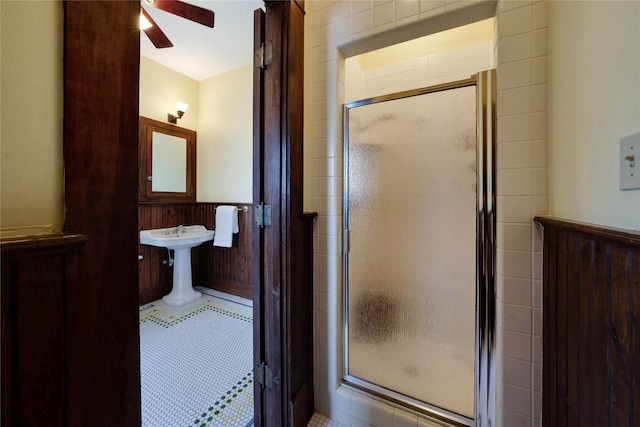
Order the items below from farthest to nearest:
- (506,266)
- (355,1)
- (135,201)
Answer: (355,1), (506,266), (135,201)

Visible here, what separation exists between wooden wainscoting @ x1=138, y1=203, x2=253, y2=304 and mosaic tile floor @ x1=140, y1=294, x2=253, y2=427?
0.78 ft

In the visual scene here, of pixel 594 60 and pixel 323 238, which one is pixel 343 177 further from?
pixel 594 60

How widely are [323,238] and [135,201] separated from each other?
33.3 inches

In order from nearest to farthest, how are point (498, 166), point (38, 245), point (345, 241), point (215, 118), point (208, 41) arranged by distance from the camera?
point (38, 245) → point (498, 166) → point (345, 241) → point (208, 41) → point (215, 118)

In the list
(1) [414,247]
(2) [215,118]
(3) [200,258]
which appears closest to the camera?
(1) [414,247]

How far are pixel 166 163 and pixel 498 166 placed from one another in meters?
3.01

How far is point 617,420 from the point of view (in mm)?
497

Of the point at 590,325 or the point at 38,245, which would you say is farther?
the point at 590,325

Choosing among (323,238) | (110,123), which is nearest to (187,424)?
(323,238)

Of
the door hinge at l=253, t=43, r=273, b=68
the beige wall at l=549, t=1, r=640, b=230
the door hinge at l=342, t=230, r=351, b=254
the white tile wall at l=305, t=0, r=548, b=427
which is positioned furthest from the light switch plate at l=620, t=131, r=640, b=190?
the door hinge at l=253, t=43, r=273, b=68

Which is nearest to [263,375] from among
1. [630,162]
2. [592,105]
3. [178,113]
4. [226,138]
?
[630,162]

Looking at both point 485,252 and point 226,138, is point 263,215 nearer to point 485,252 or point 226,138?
point 485,252

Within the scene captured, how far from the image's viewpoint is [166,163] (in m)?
2.66

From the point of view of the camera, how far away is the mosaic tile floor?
1.25m
